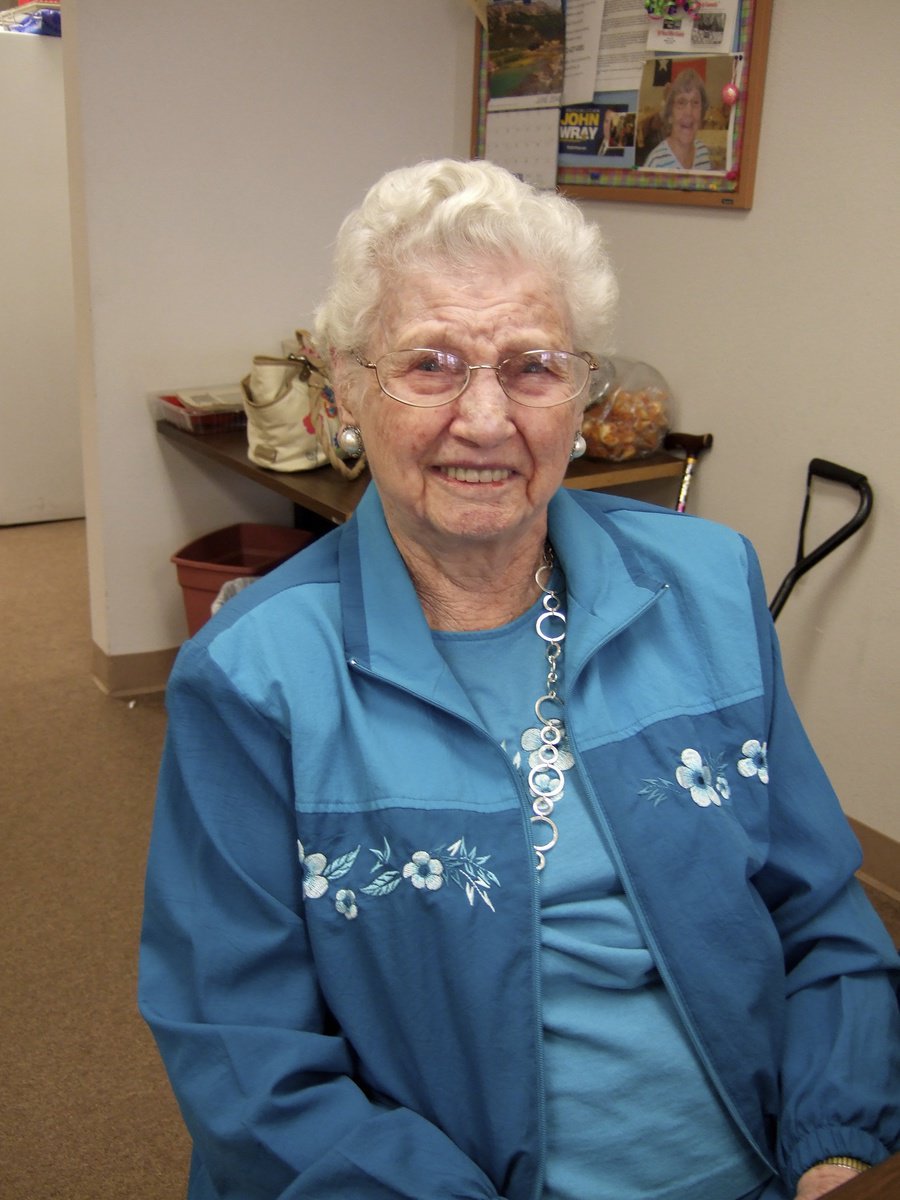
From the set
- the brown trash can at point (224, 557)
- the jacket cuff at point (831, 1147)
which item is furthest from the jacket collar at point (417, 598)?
the brown trash can at point (224, 557)

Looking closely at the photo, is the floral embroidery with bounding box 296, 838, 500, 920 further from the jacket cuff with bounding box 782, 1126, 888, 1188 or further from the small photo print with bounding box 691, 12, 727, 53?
the small photo print with bounding box 691, 12, 727, 53

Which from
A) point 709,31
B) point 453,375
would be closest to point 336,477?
point 709,31

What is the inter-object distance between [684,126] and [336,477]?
1.16 metres

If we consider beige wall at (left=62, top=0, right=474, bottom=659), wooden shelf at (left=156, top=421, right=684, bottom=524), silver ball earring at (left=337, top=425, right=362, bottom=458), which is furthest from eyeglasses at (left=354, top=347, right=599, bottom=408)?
beige wall at (left=62, top=0, right=474, bottom=659)

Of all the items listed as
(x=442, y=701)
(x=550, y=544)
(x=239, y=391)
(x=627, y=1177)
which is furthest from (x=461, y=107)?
(x=627, y=1177)

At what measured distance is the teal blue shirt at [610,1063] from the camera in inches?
44.6

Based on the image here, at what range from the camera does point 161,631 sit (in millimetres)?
3541

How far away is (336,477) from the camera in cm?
292

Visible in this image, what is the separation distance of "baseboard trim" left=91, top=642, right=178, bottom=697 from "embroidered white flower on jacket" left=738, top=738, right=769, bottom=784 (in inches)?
99.5

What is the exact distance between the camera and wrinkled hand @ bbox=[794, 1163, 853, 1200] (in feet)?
3.59

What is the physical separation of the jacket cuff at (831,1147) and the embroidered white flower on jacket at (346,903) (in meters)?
0.49

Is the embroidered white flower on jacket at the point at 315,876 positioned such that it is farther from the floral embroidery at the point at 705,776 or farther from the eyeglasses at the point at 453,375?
the eyeglasses at the point at 453,375

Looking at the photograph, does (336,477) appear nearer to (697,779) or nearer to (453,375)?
(453,375)

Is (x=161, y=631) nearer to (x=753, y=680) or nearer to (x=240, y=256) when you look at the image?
(x=240, y=256)
